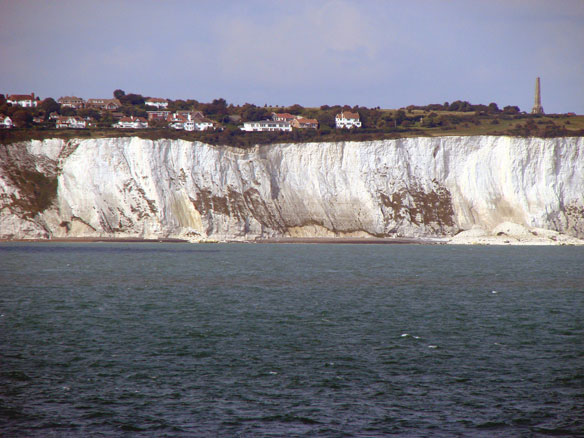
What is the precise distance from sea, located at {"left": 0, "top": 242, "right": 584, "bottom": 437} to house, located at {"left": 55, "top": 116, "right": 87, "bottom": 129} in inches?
2942

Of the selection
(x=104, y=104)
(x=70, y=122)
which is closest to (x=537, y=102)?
(x=70, y=122)

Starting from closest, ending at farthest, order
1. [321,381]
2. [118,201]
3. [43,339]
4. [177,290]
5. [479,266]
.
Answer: [321,381] < [43,339] < [177,290] < [479,266] < [118,201]

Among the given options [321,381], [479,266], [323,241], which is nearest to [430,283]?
[479,266]

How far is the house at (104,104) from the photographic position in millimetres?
151200

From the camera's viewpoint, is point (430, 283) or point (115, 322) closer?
point (115, 322)

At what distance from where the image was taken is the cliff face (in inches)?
3457

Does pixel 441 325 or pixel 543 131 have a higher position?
pixel 543 131

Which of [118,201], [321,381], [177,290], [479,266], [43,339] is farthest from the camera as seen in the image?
[118,201]

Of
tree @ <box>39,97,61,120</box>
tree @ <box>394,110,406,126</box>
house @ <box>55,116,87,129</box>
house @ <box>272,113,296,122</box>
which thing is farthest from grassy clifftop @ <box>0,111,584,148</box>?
tree @ <box>39,97,61,120</box>

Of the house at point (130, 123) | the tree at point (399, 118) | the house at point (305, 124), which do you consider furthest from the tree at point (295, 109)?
the house at point (130, 123)

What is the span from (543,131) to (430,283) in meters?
56.2

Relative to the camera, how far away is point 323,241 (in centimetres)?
9000

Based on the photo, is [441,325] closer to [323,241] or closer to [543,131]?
[323,241]

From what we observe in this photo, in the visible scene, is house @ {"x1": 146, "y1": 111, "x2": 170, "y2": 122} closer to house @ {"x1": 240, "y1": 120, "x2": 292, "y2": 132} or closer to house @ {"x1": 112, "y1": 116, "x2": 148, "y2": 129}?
house @ {"x1": 112, "y1": 116, "x2": 148, "y2": 129}
